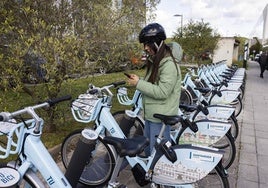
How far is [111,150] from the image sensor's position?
3.29 metres

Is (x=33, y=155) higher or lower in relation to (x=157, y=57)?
lower

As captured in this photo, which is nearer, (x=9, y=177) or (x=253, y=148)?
(x=9, y=177)

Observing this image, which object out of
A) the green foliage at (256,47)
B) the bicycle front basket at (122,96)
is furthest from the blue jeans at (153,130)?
the green foliage at (256,47)

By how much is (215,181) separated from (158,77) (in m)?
1.10

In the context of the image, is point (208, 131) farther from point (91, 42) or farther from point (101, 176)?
point (91, 42)

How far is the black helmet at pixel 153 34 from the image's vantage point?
2701mm

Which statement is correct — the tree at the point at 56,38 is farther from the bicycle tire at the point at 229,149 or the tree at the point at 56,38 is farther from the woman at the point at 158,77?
the bicycle tire at the point at 229,149

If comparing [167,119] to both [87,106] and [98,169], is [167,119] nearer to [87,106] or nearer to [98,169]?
[87,106]

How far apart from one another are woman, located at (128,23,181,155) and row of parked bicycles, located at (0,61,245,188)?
6.2 inches

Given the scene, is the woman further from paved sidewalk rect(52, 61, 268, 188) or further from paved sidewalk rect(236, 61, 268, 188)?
paved sidewalk rect(236, 61, 268, 188)

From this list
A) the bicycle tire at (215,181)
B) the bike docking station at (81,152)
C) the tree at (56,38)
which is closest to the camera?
the bike docking station at (81,152)

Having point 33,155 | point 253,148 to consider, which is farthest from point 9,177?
point 253,148

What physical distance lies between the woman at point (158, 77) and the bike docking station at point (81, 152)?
617 millimetres

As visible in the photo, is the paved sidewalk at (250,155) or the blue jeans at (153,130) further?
the paved sidewalk at (250,155)
